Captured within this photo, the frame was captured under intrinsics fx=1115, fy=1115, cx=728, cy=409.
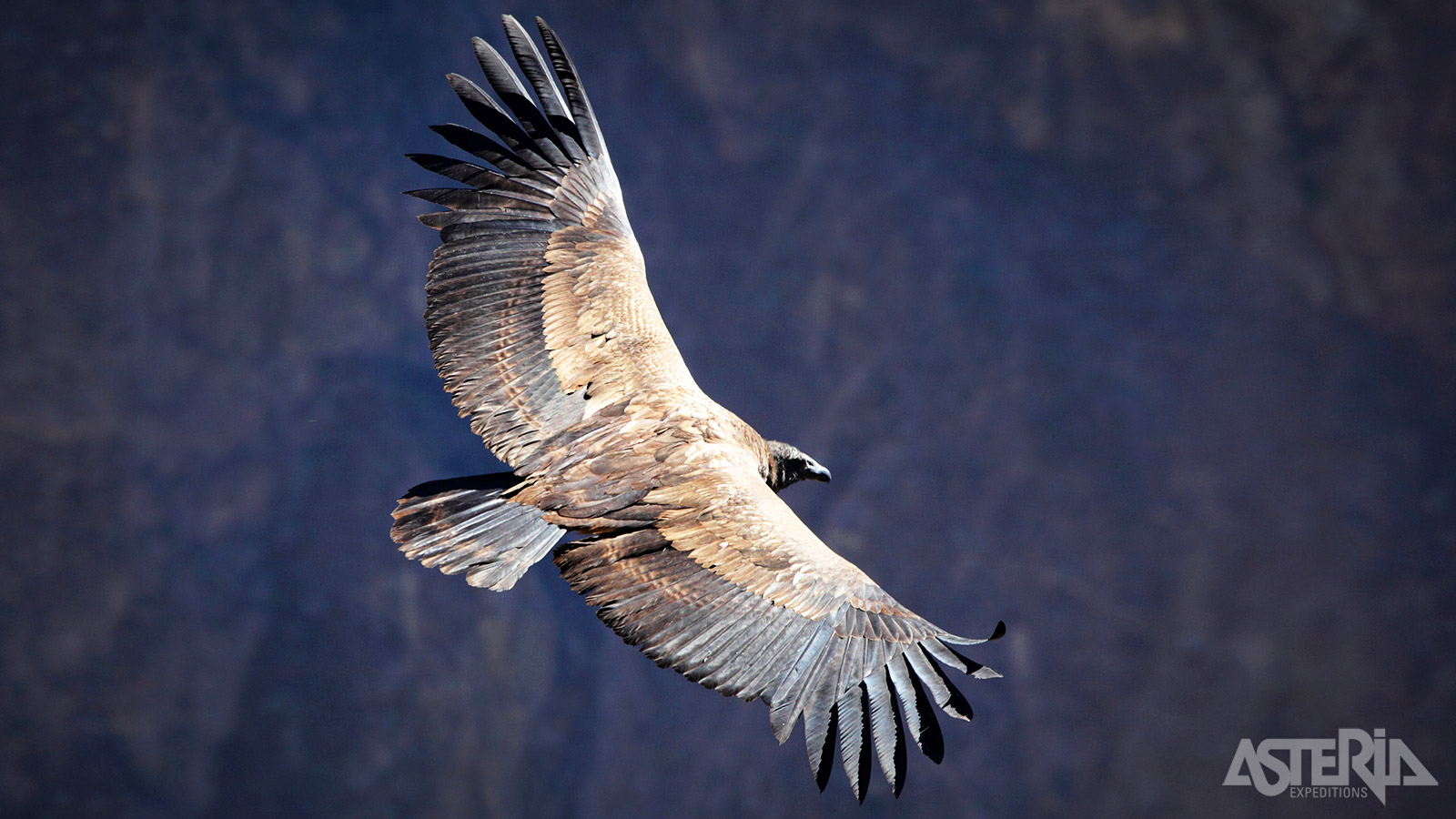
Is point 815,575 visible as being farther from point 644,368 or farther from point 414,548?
point 414,548

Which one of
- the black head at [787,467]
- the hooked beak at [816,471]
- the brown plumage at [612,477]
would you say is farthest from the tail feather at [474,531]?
→ the hooked beak at [816,471]

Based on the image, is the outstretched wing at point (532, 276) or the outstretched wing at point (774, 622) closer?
the outstretched wing at point (774, 622)

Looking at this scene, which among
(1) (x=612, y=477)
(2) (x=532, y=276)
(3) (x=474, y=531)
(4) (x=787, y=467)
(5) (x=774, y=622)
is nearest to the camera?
(5) (x=774, y=622)

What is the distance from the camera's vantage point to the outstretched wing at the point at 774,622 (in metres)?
2.96

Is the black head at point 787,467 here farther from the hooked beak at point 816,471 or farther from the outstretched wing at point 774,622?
the outstretched wing at point 774,622

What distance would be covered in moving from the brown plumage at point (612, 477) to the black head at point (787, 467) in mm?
10

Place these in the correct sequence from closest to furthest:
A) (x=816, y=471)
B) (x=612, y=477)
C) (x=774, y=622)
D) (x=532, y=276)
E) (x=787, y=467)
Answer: (x=774, y=622), (x=612, y=477), (x=532, y=276), (x=787, y=467), (x=816, y=471)

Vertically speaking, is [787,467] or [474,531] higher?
[787,467]

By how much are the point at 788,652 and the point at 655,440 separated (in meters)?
0.81

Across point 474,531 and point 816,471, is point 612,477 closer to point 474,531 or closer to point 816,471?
point 474,531

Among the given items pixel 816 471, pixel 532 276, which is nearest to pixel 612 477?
pixel 532 276

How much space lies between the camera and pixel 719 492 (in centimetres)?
333

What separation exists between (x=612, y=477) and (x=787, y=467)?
2.93 feet

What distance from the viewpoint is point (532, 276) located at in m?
3.82
